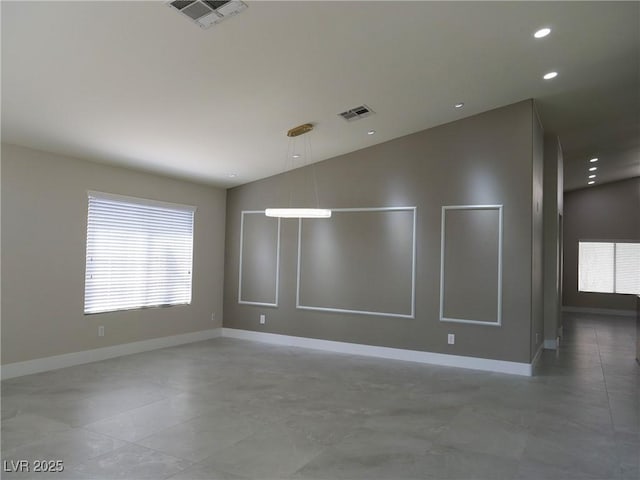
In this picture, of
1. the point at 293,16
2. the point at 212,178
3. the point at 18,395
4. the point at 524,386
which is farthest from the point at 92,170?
the point at 524,386

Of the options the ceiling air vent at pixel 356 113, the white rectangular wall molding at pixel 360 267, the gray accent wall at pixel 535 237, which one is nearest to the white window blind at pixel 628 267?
the gray accent wall at pixel 535 237

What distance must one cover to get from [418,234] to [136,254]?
4.07 m

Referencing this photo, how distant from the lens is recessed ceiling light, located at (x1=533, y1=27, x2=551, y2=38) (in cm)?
395

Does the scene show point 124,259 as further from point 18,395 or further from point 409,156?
point 409,156

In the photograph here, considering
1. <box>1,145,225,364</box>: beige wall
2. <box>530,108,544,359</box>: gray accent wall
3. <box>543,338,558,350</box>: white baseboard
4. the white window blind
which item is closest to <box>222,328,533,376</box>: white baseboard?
<box>530,108,544,359</box>: gray accent wall

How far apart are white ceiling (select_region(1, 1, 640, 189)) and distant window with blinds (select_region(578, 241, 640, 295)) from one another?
7.42 m

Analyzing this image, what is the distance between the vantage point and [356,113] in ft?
17.6

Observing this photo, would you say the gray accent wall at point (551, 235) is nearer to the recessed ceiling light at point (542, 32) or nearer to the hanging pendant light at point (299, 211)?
the recessed ceiling light at point (542, 32)

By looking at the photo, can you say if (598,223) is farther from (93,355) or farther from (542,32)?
(93,355)

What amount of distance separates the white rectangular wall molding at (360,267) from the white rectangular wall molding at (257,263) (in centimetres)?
46

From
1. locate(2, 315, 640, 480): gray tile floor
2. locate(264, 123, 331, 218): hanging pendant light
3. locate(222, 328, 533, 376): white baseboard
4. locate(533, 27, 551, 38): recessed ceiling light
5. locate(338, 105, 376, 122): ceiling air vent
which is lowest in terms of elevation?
locate(2, 315, 640, 480): gray tile floor

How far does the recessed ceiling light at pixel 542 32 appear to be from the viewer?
3.95 m

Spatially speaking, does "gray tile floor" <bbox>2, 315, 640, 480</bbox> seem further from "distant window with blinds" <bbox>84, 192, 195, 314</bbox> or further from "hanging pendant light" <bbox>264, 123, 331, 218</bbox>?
"hanging pendant light" <bbox>264, 123, 331, 218</bbox>

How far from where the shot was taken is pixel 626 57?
460cm
